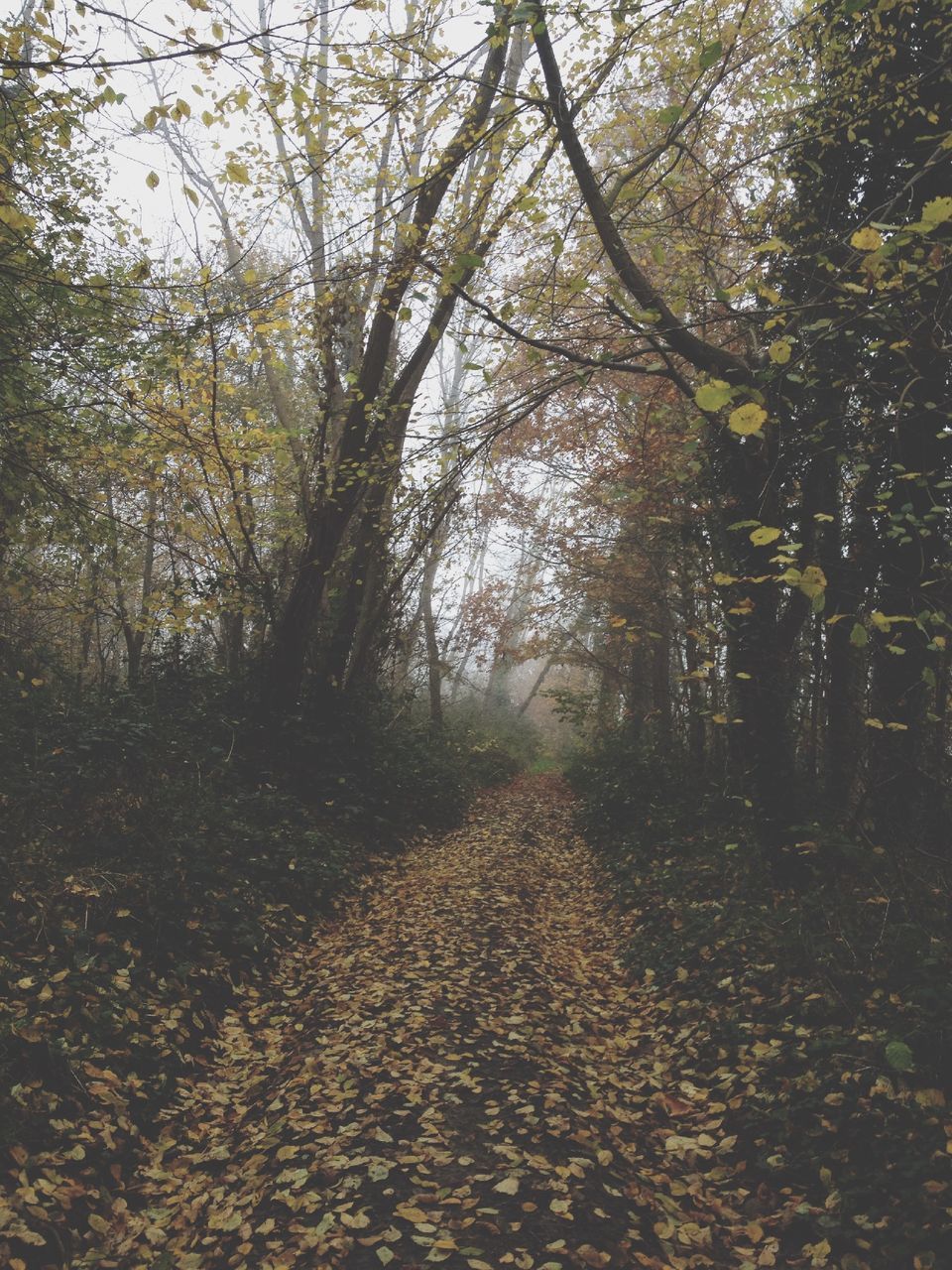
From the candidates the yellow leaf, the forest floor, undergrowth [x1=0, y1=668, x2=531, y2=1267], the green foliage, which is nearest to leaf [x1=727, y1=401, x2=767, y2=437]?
the forest floor

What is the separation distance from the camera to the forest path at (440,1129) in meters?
2.84

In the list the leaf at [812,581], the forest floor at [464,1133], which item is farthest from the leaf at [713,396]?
the forest floor at [464,1133]

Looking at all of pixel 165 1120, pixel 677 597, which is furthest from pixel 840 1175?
pixel 677 597

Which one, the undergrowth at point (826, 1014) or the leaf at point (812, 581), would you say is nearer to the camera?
the leaf at point (812, 581)

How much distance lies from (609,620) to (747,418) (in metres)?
5.12

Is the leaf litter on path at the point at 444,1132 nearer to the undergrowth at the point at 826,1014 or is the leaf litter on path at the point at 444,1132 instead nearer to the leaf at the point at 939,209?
the undergrowth at the point at 826,1014

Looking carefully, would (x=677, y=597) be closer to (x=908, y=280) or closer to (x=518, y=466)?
(x=518, y=466)

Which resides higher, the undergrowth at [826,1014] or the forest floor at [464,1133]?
the undergrowth at [826,1014]

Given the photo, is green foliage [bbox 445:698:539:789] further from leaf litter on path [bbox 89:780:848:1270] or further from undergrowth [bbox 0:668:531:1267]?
leaf litter on path [bbox 89:780:848:1270]

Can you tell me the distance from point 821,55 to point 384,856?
8789 millimetres

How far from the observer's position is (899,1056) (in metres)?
3.16

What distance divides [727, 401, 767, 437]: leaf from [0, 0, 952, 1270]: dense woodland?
1cm

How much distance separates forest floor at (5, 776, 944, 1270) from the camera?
9.32ft

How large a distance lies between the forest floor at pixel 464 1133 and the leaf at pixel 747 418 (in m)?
2.92
